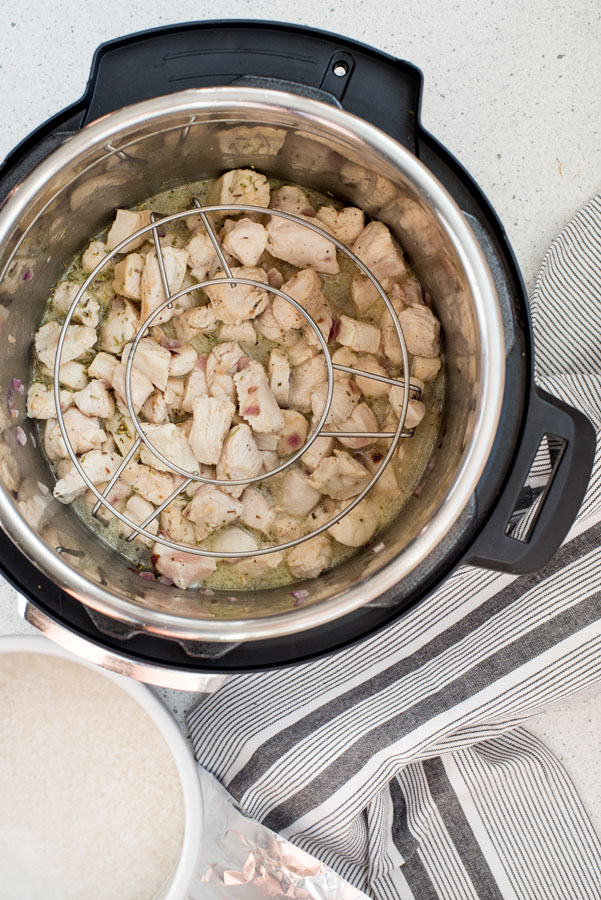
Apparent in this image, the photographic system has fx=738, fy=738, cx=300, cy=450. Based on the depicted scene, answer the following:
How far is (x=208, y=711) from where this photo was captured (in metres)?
0.80

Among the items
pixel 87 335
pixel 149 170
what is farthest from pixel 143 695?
pixel 149 170

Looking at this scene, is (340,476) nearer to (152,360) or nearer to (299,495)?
(299,495)

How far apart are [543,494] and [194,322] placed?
367 millimetres

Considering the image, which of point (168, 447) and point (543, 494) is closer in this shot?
point (543, 494)

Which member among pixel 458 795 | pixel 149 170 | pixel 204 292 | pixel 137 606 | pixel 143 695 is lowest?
pixel 458 795

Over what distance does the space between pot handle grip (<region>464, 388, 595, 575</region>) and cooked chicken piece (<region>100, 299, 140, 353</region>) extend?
385mm

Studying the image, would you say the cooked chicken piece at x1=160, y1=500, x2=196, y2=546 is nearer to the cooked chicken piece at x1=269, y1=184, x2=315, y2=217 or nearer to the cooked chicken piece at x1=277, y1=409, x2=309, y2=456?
the cooked chicken piece at x1=277, y1=409, x2=309, y2=456

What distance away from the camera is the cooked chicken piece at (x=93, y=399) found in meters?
0.72

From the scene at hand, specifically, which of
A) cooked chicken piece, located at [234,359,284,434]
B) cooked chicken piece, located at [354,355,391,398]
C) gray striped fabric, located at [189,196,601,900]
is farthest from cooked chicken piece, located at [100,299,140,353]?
gray striped fabric, located at [189,196,601,900]

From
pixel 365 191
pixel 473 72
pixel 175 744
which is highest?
pixel 473 72

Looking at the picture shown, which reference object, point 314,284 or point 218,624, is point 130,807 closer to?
point 218,624

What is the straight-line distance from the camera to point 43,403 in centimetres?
72

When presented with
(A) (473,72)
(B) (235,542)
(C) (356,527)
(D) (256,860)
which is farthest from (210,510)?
(A) (473,72)

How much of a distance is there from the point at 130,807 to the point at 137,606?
35cm
